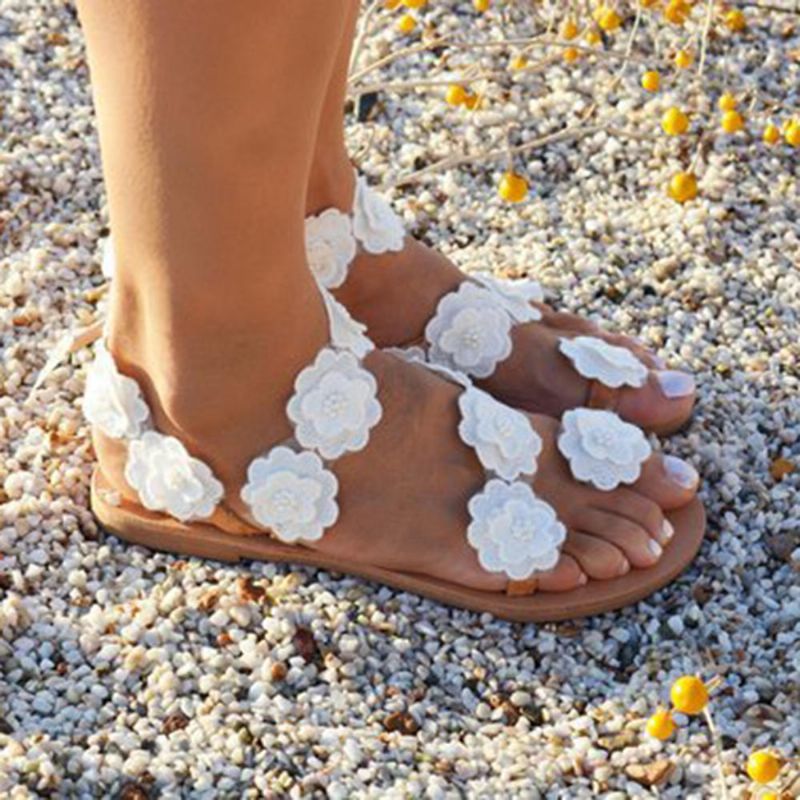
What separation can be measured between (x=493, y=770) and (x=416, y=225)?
95 centimetres

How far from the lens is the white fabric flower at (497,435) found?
1845mm

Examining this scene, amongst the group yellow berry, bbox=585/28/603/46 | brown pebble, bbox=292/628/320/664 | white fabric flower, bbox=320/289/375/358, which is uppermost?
white fabric flower, bbox=320/289/375/358

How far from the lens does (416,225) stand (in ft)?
8.00

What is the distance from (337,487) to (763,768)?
49 centimetres

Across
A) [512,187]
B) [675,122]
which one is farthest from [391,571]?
[675,122]

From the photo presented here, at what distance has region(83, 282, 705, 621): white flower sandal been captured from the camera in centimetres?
177

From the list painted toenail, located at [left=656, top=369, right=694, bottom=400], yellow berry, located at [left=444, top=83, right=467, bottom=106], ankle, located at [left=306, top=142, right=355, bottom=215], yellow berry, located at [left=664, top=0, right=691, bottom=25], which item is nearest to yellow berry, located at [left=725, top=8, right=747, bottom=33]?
yellow berry, located at [left=664, top=0, right=691, bottom=25]

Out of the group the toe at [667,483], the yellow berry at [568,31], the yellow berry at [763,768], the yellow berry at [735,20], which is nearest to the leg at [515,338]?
the toe at [667,483]

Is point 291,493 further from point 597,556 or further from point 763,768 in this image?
point 763,768

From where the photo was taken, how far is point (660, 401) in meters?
2.05

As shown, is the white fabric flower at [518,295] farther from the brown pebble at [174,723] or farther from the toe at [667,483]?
the brown pebble at [174,723]

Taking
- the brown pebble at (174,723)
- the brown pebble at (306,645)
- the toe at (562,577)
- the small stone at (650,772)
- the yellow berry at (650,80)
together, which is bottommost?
the brown pebble at (174,723)

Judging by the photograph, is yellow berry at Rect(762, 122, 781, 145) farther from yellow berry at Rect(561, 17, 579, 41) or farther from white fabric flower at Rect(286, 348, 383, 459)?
white fabric flower at Rect(286, 348, 383, 459)

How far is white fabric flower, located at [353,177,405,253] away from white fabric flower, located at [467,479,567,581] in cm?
31
